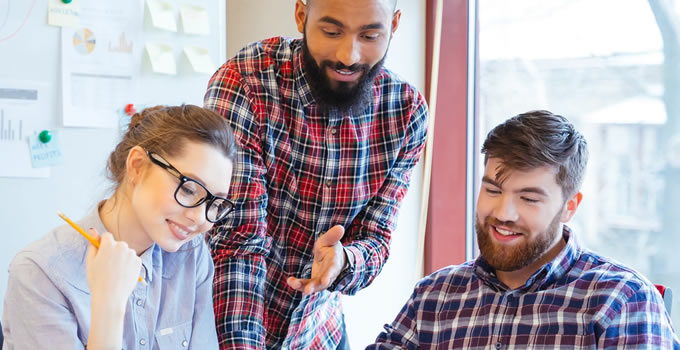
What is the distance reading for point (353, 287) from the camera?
1636 mm

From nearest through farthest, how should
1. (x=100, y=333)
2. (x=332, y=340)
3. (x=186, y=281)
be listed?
(x=100, y=333) < (x=186, y=281) < (x=332, y=340)

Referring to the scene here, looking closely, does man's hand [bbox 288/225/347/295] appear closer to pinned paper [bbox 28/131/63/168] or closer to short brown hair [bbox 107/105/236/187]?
short brown hair [bbox 107/105/236/187]

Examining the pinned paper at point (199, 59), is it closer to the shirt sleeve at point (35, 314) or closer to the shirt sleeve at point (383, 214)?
the shirt sleeve at point (383, 214)

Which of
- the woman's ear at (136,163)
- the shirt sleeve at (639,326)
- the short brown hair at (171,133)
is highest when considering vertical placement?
the short brown hair at (171,133)

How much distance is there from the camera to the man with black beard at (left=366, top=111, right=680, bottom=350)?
1.43 metres

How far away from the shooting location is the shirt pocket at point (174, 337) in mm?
1457

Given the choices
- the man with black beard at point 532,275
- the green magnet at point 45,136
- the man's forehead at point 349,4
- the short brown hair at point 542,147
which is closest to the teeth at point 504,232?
the man with black beard at point 532,275

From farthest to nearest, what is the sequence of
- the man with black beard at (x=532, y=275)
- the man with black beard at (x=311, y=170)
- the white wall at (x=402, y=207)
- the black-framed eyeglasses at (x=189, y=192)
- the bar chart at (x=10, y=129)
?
the white wall at (x=402, y=207) → the bar chart at (x=10, y=129) → the man with black beard at (x=311, y=170) → the man with black beard at (x=532, y=275) → the black-framed eyeglasses at (x=189, y=192)

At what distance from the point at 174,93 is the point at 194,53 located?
0.47 ft

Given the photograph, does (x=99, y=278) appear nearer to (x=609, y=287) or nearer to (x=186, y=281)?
(x=186, y=281)

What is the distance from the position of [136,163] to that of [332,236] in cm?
41

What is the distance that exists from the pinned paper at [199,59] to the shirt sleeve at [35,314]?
1.14 m

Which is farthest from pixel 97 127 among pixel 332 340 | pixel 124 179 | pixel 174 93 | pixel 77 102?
pixel 332 340

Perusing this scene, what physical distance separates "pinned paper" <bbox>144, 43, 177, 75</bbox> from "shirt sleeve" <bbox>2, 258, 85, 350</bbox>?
3.46 feet
